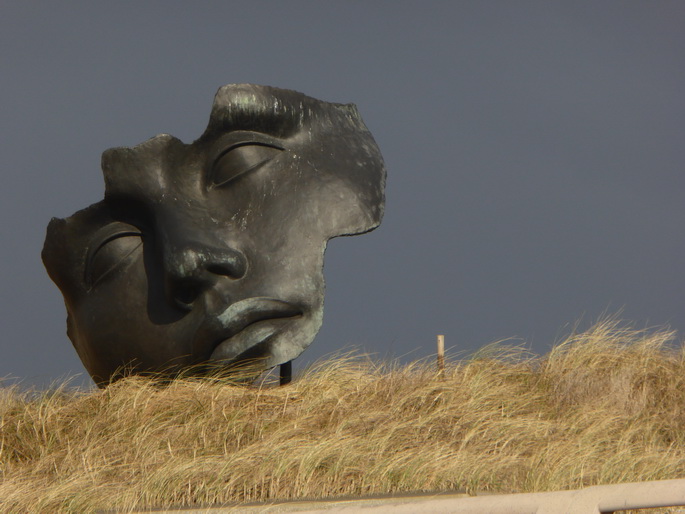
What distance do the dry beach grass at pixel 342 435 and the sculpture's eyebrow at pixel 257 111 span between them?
170 centimetres

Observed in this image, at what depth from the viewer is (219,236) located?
6.63 m

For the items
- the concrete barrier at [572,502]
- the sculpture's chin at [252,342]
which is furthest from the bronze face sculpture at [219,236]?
the concrete barrier at [572,502]

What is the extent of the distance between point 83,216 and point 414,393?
8.24 ft

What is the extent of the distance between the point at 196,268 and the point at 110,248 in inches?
31.8

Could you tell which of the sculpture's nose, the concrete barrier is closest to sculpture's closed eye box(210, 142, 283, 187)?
the sculpture's nose

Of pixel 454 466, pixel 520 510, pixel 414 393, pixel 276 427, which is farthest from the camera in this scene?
pixel 414 393

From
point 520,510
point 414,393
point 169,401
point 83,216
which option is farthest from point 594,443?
point 83,216

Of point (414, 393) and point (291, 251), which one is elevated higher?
point (291, 251)

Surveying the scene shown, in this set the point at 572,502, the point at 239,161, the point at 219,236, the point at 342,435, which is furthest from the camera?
the point at 239,161

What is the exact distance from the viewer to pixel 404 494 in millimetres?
5055

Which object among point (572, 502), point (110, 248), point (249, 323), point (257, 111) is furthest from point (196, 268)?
point (572, 502)

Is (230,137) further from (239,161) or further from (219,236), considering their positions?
(219,236)

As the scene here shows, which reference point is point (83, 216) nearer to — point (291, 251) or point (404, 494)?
point (291, 251)

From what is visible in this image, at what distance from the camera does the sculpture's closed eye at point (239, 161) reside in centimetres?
682
